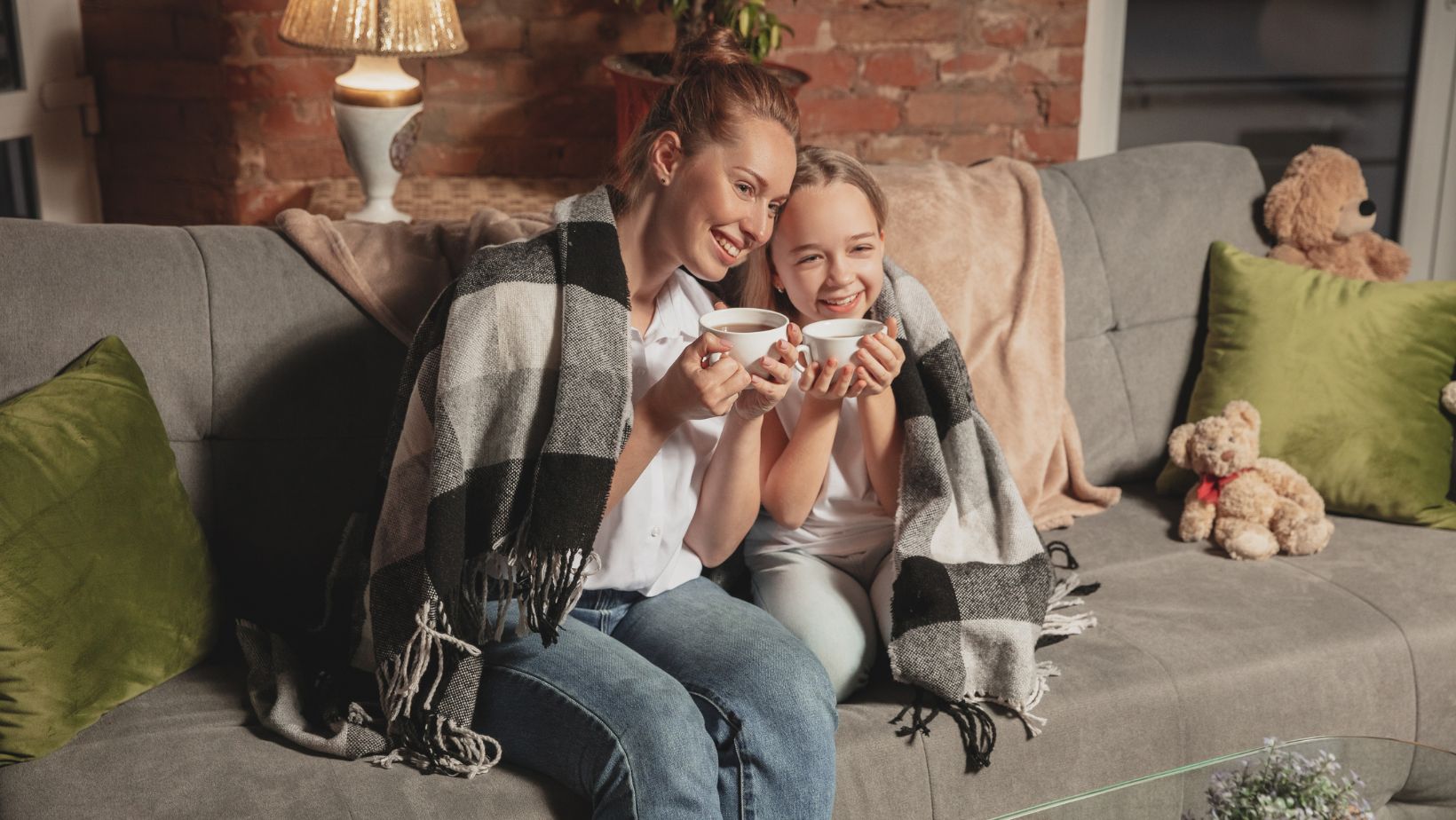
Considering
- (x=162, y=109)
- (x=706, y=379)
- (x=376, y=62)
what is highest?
(x=376, y=62)

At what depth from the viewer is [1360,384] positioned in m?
2.06

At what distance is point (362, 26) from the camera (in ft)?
7.95

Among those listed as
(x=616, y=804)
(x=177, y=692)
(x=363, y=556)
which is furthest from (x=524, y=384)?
(x=177, y=692)

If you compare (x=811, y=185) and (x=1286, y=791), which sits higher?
(x=811, y=185)

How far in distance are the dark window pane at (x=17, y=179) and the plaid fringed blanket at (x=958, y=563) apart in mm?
2125

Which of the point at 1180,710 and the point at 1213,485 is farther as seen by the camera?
the point at 1213,485

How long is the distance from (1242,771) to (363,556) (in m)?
0.98

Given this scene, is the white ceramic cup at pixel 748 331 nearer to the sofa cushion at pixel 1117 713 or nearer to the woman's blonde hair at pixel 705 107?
the woman's blonde hair at pixel 705 107

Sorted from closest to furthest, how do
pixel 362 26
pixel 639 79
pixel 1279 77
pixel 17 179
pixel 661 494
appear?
pixel 661 494 → pixel 362 26 → pixel 639 79 → pixel 17 179 → pixel 1279 77

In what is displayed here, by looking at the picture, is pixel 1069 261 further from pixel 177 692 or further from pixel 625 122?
pixel 177 692

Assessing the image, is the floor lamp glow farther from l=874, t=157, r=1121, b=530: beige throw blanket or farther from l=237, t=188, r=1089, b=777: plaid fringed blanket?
l=237, t=188, r=1089, b=777: plaid fringed blanket

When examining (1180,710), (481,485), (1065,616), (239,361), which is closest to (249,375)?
(239,361)

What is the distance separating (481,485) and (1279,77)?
2988 millimetres

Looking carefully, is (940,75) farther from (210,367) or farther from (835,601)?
(210,367)
